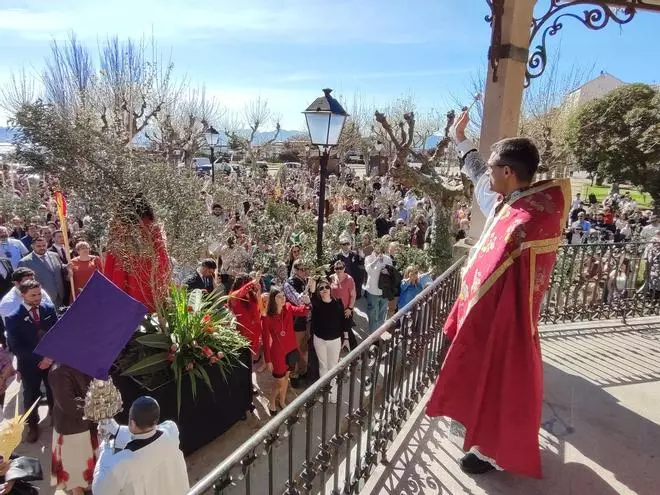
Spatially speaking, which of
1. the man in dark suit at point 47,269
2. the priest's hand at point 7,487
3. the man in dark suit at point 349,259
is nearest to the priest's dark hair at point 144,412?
the priest's hand at point 7,487

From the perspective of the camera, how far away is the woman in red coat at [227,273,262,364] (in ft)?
19.5

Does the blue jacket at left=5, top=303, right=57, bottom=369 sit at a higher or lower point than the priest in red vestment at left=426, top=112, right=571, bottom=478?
lower

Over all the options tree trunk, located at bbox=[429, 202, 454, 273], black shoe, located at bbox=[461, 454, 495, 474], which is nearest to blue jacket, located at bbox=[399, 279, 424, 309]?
tree trunk, located at bbox=[429, 202, 454, 273]

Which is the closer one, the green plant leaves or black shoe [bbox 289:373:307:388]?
the green plant leaves

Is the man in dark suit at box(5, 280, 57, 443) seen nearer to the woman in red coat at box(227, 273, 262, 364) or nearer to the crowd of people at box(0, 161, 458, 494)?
the crowd of people at box(0, 161, 458, 494)

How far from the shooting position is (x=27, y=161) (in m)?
4.02

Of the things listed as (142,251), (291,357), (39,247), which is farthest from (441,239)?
(39,247)

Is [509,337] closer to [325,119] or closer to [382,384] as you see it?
[382,384]

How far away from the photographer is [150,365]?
4590mm

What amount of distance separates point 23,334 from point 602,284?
684cm

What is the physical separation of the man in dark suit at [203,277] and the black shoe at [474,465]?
4.37 meters

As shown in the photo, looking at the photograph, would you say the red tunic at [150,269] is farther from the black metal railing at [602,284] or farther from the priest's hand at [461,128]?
the black metal railing at [602,284]

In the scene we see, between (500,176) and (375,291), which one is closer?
(500,176)

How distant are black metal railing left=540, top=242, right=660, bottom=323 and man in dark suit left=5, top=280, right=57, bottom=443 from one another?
5.51 meters
